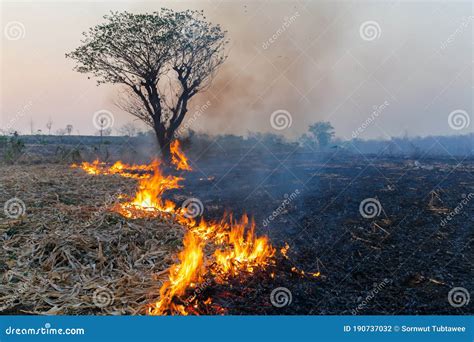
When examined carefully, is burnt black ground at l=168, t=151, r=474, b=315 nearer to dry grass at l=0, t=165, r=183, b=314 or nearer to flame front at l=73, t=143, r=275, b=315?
flame front at l=73, t=143, r=275, b=315

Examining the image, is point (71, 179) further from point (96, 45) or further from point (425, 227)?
point (425, 227)

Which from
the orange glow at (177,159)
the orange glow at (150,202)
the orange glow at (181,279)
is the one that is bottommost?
the orange glow at (181,279)

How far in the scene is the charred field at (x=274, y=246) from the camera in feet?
15.8

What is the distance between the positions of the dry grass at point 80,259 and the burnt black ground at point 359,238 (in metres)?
1.60

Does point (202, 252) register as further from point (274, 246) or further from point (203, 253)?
point (274, 246)

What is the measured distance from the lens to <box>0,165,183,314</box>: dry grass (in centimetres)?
463

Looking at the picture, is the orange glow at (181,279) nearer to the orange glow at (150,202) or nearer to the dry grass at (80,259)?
the dry grass at (80,259)

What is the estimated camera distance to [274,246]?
686cm

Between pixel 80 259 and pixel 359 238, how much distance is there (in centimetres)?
568

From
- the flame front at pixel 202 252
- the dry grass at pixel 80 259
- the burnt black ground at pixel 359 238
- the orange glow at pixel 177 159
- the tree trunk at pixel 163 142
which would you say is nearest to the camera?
the dry grass at pixel 80 259

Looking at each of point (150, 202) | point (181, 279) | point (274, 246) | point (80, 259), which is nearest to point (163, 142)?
point (150, 202)

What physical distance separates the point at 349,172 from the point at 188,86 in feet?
33.5

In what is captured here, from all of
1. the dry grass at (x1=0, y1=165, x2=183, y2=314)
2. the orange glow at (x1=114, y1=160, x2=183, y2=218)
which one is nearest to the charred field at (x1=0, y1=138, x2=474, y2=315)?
the dry grass at (x1=0, y1=165, x2=183, y2=314)

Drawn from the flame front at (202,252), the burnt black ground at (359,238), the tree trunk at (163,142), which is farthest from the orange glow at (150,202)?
the tree trunk at (163,142)
